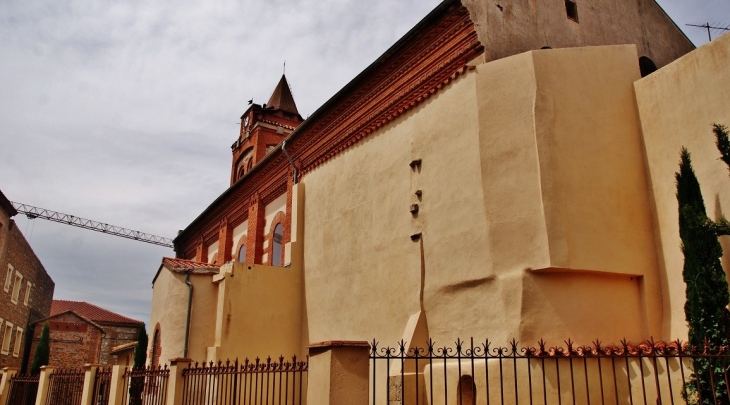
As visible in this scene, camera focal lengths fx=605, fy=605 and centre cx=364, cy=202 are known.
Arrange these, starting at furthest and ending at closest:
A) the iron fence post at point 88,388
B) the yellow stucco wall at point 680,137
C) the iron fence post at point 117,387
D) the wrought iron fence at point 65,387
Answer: the wrought iron fence at point 65,387, the iron fence post at point 88,388, the iron fence post at point 117,387, the yellow stucco wall at point 680,137

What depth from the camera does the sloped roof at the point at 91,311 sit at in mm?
39281

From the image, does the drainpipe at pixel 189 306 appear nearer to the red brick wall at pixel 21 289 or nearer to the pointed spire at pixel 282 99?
the red brick wall at pixel 21 289

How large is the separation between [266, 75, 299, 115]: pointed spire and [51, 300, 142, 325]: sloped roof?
59.5 feet

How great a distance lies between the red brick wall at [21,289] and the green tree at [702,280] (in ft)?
85.4

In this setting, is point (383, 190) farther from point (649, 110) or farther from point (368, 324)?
point (649, 110)

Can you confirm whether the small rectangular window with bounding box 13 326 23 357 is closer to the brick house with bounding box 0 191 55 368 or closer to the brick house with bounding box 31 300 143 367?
the brick house with bounding box 0 191 55 368

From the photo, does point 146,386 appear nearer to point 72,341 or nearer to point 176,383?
point 176,383

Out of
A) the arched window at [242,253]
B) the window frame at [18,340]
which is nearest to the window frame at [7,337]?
the window frame at [18,340]

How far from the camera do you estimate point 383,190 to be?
13781 millimetres

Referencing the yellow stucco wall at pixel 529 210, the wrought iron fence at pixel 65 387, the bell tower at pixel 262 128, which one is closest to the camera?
the yellow stucco wall at pixel 529 210

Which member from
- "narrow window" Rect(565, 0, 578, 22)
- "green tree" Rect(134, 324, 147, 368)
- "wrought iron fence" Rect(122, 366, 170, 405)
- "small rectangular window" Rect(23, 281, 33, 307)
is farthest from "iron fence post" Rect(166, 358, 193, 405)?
"small rectangular window" Rect(23, 281, 33, 307)

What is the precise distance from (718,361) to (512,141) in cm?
460

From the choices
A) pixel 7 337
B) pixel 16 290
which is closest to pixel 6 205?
pixel 16 290

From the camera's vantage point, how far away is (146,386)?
43.8 feet
